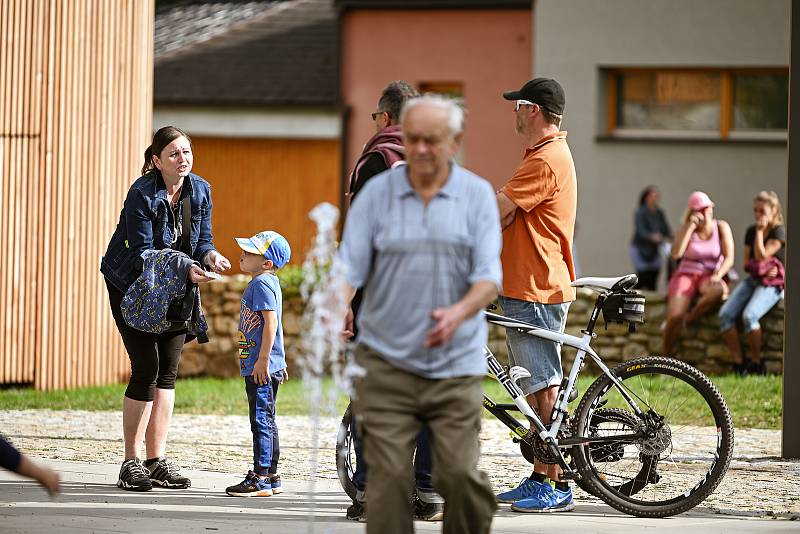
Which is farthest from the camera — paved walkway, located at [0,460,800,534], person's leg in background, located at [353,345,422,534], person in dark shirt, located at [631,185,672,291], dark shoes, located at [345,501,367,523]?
person in dark shirt, located at [631,185,672,291]

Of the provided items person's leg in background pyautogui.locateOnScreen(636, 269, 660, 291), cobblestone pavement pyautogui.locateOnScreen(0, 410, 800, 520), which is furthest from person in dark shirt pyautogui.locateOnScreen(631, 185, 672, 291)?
cobblestone pavement pyautogui.locateOnScreen(0, 410, 800, 520)

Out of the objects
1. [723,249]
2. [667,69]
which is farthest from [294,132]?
[723,249]

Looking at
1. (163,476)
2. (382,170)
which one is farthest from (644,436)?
(163,476)

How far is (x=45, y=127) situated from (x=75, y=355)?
6.62 ft

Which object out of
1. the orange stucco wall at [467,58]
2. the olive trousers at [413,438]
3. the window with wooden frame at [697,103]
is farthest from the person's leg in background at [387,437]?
the orange stucco wall at [467,58]

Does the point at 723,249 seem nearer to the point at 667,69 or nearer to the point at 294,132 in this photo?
the point at 667,69

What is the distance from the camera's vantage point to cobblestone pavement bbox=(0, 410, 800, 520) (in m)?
7.77

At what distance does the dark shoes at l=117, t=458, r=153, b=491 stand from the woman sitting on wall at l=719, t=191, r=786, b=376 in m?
7.70

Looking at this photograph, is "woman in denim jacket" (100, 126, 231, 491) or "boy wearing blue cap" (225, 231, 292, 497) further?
"woman in denim jacket" (100, 126, 231, 491)

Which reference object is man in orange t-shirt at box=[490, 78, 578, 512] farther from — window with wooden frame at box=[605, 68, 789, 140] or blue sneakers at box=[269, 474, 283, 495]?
window with wooden frame at box=[605, 68, 789, 140]

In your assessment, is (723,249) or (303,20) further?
(303,20)

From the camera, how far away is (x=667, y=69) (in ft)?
70.2

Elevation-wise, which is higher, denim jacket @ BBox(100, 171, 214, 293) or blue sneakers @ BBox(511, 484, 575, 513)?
denim jacket @ BBox(100, 171, 214, 293)

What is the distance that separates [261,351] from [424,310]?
2541 millimetres
